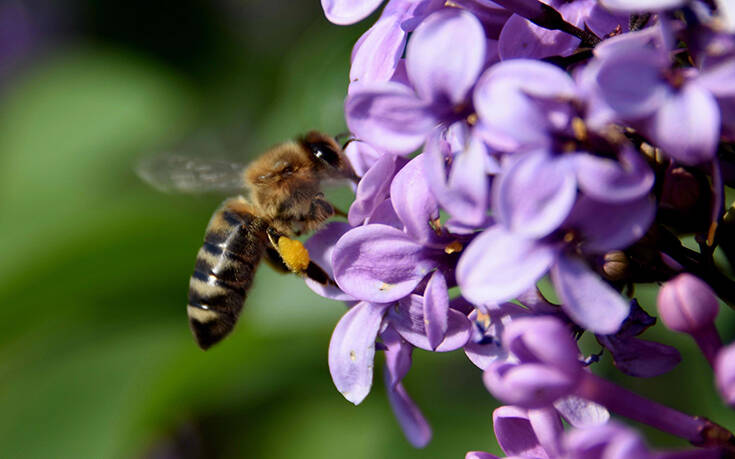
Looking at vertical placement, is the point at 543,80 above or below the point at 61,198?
above

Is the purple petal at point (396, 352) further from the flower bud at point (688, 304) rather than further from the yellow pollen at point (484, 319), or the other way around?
the flower bud at point (688, 304)

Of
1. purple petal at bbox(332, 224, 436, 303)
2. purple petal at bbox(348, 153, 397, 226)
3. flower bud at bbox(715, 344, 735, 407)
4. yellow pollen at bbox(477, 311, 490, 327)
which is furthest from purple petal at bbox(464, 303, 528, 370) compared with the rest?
flower bud at bbox(715, 344, 735, 407)

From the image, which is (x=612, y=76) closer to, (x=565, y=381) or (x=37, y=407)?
(x=565, y=381)

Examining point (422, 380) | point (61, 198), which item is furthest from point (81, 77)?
point (422, 380)

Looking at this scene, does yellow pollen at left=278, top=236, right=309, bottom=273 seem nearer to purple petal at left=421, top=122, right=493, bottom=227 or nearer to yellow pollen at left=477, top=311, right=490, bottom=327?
yellow pollen at left=477, top=311, right=490, bottom=327

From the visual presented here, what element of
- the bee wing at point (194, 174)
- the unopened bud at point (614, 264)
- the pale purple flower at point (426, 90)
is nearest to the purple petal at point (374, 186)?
the pale purple flower at point (426, 90)

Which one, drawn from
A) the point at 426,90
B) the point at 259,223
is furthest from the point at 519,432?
the point at 259,223

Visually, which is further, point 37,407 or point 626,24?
point 37,407
